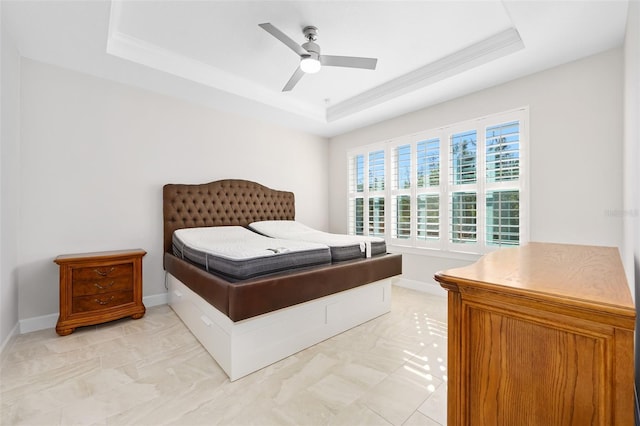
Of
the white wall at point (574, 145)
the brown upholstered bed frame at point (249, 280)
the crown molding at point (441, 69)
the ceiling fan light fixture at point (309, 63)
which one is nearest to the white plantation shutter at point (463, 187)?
the white wall at point (574, 145)

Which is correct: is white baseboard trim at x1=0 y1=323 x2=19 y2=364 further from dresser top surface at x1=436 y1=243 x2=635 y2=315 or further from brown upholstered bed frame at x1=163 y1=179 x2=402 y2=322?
dresser top surface at x1=436 y1=243 x2=635 y2=315

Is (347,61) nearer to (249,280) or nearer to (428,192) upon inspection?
(249,280)

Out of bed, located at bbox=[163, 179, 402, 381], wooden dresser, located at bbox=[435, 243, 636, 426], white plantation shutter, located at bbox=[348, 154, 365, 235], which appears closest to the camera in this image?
wooden dresser, located at bbox=[435, 243, 636, 426]

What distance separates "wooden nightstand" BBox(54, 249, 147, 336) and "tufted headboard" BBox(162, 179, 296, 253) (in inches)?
23.8

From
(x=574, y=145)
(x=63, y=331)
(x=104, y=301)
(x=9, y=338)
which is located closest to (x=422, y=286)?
(x=574, y=145)

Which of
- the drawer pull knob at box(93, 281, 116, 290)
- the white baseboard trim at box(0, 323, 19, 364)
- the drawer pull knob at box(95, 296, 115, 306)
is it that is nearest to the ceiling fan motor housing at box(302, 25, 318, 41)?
the drawer pull knob at box(93, 281, 116, 290)

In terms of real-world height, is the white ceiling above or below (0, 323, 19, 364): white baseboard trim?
above

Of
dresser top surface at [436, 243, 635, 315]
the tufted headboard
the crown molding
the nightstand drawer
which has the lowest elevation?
the nightstand drawer

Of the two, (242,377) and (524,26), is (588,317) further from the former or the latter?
(524,26)

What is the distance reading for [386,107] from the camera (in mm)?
3785

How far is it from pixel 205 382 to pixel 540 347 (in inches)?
74.1

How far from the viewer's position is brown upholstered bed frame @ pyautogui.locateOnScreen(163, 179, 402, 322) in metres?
1.85

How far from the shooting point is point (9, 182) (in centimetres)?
232

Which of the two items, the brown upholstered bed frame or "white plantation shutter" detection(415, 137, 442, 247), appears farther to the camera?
"white plantation shutter" detection(415, 137, 442, 247)
